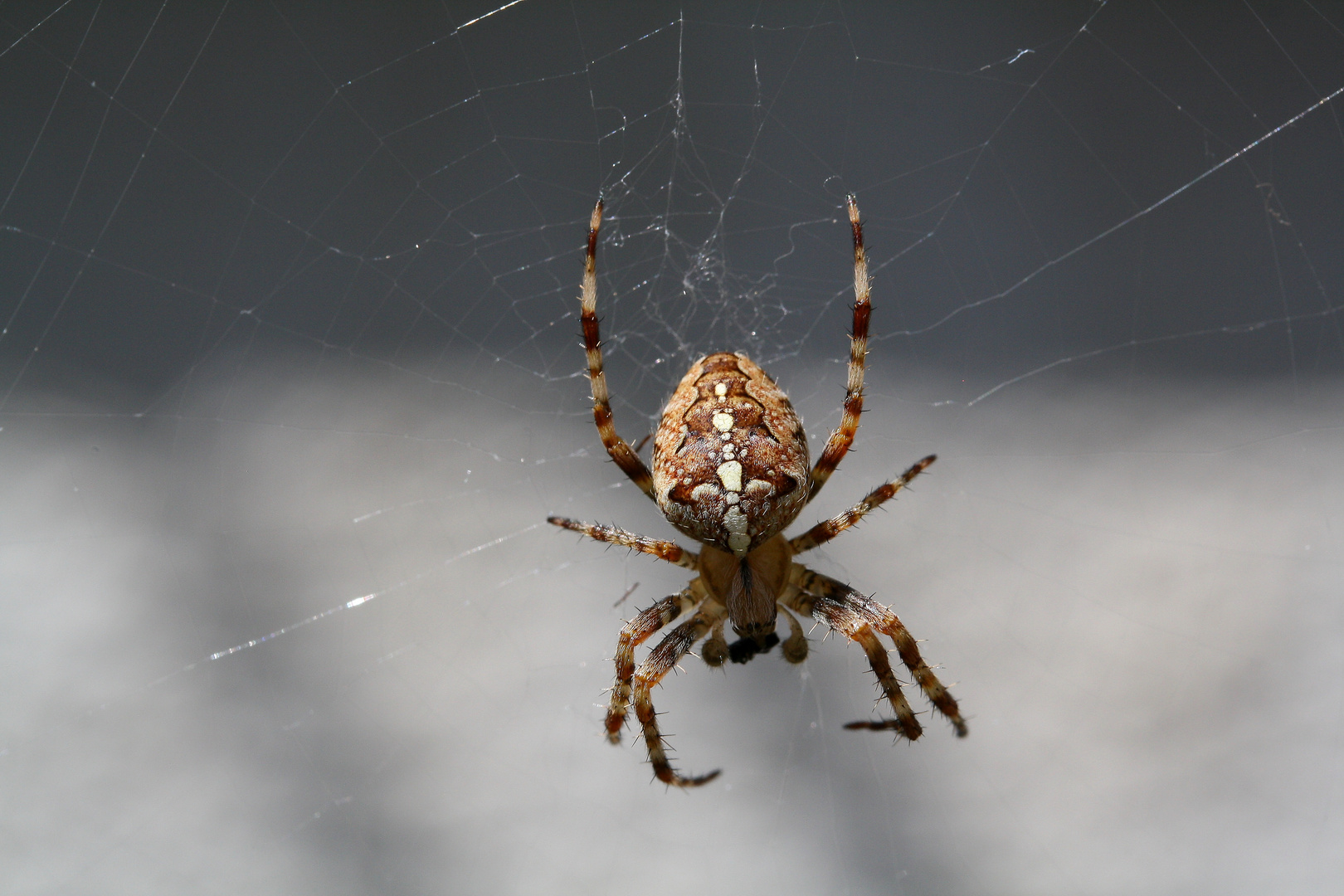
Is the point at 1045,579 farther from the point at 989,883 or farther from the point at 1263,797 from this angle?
the point at 989,883

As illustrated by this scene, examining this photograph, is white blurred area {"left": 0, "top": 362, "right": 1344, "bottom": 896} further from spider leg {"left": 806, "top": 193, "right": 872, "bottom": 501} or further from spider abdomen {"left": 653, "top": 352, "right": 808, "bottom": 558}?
spider abdomen {"left": 653, "top": 352, "right": 808, "bottom": 558}

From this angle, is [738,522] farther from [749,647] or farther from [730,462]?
[749,647]

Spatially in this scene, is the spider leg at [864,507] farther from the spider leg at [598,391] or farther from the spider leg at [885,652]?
the spider leg at [598,391]

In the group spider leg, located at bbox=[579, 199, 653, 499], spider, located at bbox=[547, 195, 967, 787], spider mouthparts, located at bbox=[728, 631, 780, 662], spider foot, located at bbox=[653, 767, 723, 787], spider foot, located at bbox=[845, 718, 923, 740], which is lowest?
spider foot, located at bbox=[653, 767, 723, 787]

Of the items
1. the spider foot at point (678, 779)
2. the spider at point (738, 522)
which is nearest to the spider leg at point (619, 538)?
the spider at point (738, 522)

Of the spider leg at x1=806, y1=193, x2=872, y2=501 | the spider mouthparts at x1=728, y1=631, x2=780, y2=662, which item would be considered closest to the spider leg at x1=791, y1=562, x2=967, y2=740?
the spider mouthparts at x1=728, y1=631, x2=780, y2=662

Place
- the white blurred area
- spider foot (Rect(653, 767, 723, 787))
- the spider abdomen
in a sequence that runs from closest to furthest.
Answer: the spider abdomen
spider foot (Rect(653, 767, 723, 787))
the white blurred area

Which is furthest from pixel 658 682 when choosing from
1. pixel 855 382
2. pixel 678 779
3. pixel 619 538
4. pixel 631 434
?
pixel 631 434
